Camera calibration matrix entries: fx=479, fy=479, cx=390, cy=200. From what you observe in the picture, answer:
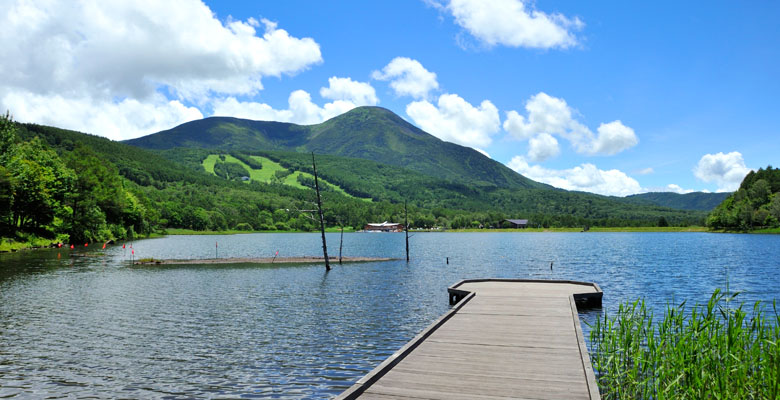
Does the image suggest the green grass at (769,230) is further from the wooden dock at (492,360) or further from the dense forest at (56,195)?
the dense forest at (56,195)

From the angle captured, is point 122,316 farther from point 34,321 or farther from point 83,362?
point 83,362

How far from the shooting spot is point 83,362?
633 inches

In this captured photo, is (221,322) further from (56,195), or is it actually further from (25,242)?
(56,195)

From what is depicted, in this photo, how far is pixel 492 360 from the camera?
1205cm

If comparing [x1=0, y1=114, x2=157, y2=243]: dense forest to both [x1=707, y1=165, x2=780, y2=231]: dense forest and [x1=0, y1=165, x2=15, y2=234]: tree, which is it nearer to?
[x1=0, y1=165, x2=15, y2=234]: tree

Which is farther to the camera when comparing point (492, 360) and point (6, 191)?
point (6, 191)

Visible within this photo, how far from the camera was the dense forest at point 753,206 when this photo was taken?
154 m

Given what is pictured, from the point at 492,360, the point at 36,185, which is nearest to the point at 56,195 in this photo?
the point at 36,185

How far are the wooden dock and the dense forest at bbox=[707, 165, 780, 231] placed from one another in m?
173

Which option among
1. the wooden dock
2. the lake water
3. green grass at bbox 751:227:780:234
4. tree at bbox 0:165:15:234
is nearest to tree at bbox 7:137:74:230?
tree at bbox 0:165:15:234

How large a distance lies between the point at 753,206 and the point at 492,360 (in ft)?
634

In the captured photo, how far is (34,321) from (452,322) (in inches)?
784

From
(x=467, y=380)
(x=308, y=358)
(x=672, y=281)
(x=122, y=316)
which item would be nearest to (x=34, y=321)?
(x=122, y=316)

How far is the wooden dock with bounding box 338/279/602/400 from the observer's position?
9664mm
